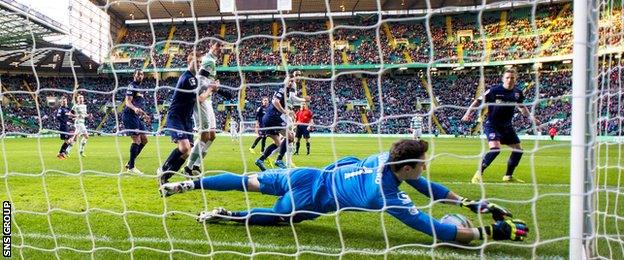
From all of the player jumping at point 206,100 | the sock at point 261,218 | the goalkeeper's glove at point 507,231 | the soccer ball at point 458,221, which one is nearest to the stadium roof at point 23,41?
the player jumping at point 206,100

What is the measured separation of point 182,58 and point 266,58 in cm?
606

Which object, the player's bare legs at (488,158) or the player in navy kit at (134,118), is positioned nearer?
the player's bare legs at (488,158)

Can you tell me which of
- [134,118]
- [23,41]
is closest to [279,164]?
[134,118]

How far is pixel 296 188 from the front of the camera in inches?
151

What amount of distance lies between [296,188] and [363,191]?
0.58 m

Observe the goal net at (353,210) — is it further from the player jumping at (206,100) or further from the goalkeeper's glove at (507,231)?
the player jumping at (206,100)

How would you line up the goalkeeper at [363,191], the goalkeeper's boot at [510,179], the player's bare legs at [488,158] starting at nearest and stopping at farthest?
the goalkeeper at [363,191], the player's bare legs at [488,158], the goalkeeper's boot at [510,179]

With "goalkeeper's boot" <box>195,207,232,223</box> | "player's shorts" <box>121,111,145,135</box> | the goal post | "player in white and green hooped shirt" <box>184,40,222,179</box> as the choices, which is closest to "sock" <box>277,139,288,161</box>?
"player in white and green hooped shirt" <box>184,40,222,179</box>

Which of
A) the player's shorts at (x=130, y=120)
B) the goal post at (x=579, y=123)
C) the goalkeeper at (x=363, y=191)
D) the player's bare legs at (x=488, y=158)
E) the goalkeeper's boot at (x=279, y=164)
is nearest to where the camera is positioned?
the goal post at (x=579, y=123)

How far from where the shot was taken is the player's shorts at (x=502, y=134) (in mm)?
7375

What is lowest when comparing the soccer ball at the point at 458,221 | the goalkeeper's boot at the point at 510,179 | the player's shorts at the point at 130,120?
the goalkeeper's boot at the point at 510,179

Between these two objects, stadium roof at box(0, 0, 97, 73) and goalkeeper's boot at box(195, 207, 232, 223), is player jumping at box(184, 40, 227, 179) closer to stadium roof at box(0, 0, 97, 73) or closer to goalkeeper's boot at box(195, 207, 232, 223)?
goalkeeper's boot at box(195, 207, 232, 223)

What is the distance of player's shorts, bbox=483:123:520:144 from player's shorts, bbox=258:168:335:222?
4341 mm

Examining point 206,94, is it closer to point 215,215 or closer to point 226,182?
point 226,182
